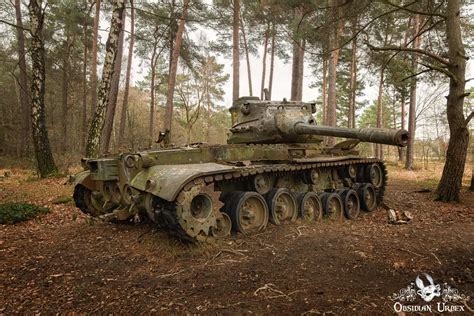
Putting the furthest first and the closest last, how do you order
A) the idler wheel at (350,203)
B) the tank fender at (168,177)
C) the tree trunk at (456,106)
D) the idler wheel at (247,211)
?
the tree trunk at (456,106) → the idler wheel at (350,203) → the idler wheel at (247,211) → the tank fender at (168,177)

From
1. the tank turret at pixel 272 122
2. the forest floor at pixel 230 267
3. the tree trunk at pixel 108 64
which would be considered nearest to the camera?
the forest floor at pixel 230 267

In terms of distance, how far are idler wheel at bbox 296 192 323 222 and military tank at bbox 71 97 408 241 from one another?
22 millimetres

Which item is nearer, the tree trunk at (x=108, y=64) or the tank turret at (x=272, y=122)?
the tank turret at (x=272, y=122)

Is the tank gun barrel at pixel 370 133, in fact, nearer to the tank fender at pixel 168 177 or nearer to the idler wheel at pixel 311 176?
the idler wheel at pixel 311 176

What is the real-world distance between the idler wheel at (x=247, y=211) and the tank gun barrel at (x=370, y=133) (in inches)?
73.6

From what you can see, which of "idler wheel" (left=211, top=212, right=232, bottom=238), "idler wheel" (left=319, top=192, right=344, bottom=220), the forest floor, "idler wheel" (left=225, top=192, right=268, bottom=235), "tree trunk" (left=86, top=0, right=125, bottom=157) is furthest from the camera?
"tree trunk" (left=86, top=0, right=125, bottom=157)

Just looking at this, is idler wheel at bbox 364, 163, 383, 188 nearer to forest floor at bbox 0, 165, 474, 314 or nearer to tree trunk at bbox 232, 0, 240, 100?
forest floor at bbox 0, 165, 474, 314

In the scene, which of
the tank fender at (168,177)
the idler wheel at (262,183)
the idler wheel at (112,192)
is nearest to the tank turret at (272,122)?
the idler wheel at (262,183)

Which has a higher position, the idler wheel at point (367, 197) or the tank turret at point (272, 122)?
the tank turret at point (272, 122)

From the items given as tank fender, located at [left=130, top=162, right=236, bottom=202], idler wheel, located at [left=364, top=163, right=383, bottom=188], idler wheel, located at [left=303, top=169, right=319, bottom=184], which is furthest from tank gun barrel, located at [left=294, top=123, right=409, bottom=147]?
idler wheel, located at [left=364, top=163, right=383, bottom=188]

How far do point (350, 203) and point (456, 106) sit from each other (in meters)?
4.02

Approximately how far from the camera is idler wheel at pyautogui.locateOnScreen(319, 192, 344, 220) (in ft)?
25.0

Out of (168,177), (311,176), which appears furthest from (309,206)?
(168,177)

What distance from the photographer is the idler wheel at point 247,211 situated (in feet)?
19.4
